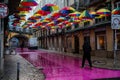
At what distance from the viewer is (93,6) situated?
3088 centimetres

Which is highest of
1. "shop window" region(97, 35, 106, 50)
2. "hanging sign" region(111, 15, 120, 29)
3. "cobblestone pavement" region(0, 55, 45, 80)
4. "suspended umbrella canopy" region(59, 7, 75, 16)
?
"suspended umbrella canopy" region(59, 7, 75, 16)

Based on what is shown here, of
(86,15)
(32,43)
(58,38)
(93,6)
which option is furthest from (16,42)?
(86,15)

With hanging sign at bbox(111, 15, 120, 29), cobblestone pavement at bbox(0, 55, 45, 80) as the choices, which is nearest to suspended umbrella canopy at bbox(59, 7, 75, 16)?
cobblestone pavement at bbox(0, 55, 45, 80)

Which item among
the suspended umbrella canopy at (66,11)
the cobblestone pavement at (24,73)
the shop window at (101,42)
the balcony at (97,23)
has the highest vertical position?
the suspended umbrella canopy at (66,11)

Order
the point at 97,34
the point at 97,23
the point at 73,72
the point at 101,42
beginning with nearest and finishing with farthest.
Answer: the point at 73,72 → the point at 97,23 → the point at 101,42 → the point at 97,34

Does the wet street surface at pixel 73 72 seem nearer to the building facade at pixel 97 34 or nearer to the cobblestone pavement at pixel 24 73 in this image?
the cobblestone pavement at pixel 24 73

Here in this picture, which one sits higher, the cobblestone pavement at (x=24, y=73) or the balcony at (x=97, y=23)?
the balcony at (x=97, y=23)

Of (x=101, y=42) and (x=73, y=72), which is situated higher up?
(x=101, y=42)

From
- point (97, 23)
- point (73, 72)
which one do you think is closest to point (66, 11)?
point (97, 23)

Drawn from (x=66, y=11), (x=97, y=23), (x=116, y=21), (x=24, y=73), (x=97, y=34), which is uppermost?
(x=66, y=11)

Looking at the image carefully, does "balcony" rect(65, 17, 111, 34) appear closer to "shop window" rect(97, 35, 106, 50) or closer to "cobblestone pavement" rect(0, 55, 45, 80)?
"shop window" rect(97, 35, 106, 50)

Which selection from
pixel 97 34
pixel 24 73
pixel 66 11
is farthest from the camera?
pixel 97 34

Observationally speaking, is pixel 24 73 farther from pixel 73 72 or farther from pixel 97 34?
pixel 97 34

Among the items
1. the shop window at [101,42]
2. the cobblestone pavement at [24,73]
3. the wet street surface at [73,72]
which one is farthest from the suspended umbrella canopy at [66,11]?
the cobblestone pavement at [24,73]
